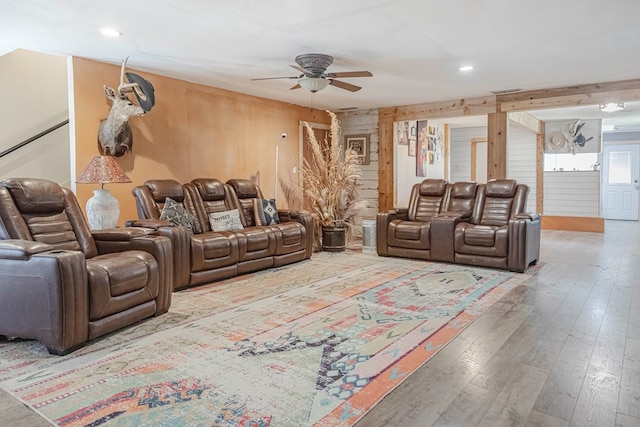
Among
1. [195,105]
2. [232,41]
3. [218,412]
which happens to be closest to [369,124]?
[195,105]

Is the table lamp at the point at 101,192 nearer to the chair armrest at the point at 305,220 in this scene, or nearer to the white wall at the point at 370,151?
the chair armrest at the point at 305,220

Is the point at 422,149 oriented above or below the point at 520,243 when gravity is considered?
above

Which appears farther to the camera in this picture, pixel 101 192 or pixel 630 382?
pixel 101 192

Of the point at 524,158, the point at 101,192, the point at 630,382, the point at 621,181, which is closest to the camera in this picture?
the point at 630,382

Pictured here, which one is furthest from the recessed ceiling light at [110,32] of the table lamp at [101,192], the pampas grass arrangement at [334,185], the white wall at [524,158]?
the white wall at [524,158]

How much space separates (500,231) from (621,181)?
8312mm

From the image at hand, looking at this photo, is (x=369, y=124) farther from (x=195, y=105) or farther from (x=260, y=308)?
(x=260, y=308)

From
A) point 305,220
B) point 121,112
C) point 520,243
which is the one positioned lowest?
point 520,243

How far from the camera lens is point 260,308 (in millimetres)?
3574

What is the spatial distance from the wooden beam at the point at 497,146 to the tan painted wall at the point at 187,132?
10.7ft

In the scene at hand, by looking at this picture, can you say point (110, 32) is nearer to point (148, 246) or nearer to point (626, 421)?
point (148, 246)

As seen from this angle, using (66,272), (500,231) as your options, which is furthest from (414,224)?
(66,272)

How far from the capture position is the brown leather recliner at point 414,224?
571cm

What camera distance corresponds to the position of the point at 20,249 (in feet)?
8.65
